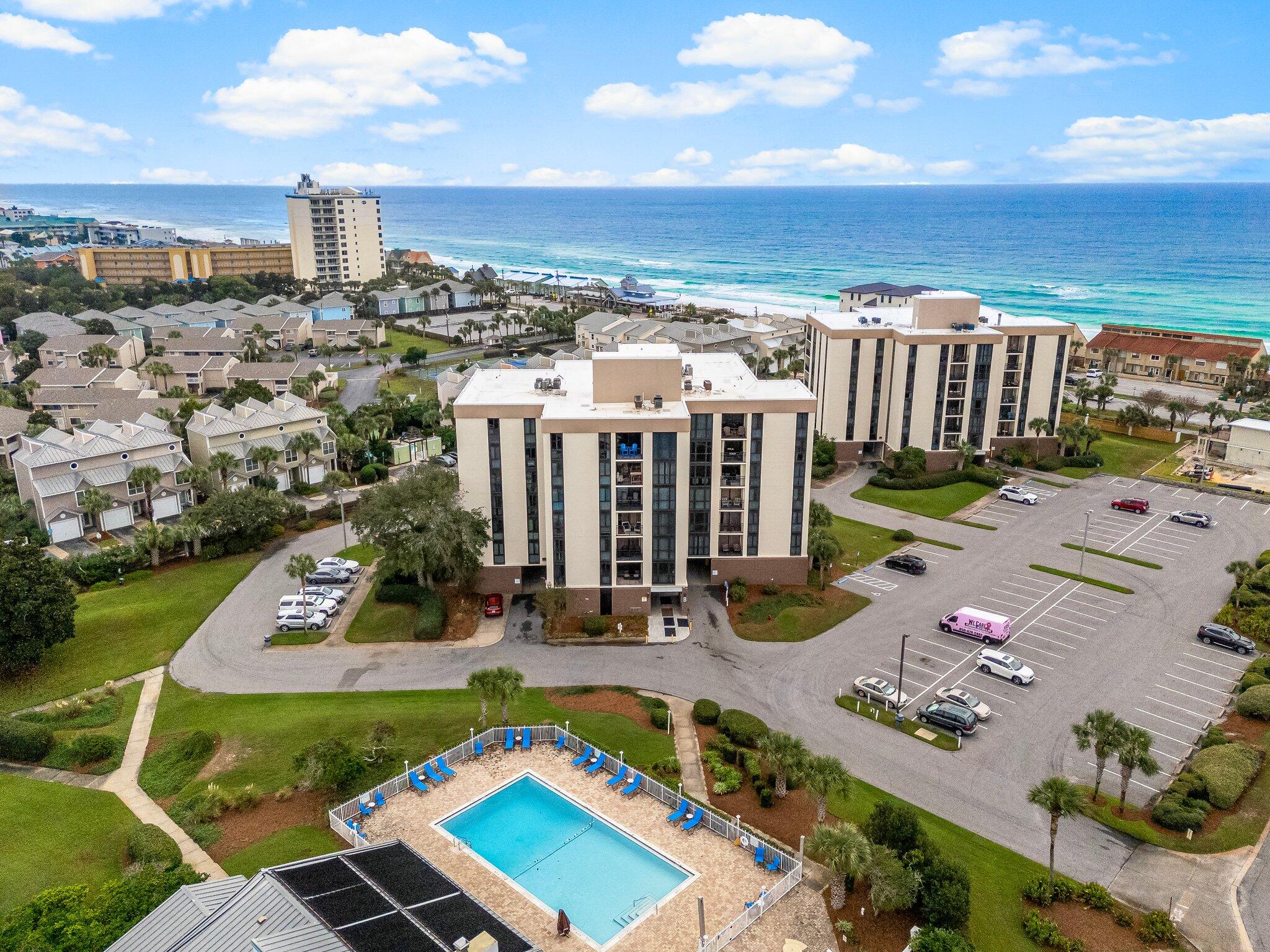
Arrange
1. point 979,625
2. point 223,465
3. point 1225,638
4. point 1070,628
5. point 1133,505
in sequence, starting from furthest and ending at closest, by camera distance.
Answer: point 1133,505 → point 223,465 → point 1070,628 → point 979,625 → point 1225,638

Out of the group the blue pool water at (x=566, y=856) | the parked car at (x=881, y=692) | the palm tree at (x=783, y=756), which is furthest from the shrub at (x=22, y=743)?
the parked car at (x=881, y=692)

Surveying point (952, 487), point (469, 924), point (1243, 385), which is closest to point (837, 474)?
point (952, 487)

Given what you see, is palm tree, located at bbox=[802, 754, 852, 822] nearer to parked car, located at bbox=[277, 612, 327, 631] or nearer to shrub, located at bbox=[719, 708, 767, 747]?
shrub, located at bbox=[719, 708, 767, 747]

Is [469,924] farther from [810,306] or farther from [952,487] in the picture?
[810,306]

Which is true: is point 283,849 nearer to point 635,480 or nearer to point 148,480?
point 635,480

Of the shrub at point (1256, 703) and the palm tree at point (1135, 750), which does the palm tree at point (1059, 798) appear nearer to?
the palm tree at point (1135, 750)

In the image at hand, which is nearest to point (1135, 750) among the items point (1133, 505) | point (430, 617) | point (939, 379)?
point (430, 617)
